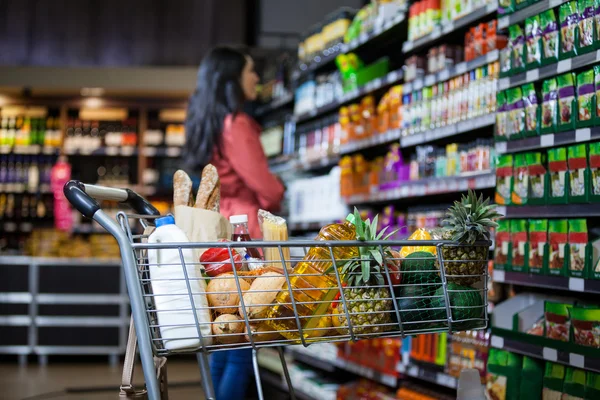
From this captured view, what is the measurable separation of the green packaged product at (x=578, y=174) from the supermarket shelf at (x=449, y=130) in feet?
1.83

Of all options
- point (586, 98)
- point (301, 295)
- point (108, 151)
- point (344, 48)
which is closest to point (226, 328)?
point (301, 295)

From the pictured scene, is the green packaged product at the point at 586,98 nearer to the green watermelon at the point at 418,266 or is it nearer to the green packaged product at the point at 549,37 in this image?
the green packaged product at the point at 549,37

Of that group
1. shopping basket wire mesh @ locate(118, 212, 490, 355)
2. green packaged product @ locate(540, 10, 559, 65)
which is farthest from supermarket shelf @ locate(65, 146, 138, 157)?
shopping basket wire mesh @ locate(118, 212, 490, 355)

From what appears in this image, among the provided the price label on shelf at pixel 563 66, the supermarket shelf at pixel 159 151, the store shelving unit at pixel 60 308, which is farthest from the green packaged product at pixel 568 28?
the supermarket shelf at pixel 159 151

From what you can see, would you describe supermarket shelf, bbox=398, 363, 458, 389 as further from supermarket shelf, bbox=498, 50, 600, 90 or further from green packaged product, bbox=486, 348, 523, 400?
supermarket shelf, bbox=498, 50, 600, 90

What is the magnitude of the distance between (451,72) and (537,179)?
95 cm

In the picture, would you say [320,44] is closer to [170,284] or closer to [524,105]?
[524,105]

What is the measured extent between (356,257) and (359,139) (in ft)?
10.6

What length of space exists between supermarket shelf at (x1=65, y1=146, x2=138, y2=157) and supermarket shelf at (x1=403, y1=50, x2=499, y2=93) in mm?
5672

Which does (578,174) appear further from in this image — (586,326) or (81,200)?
(81,200)

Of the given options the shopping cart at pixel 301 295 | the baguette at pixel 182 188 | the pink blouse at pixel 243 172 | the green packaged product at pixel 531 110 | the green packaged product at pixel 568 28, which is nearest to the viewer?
the shopping cart at pixel 301 295

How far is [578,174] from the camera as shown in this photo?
2771mm

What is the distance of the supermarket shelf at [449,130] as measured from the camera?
11.1 ft

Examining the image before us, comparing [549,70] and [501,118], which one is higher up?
[549,70]
